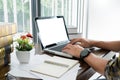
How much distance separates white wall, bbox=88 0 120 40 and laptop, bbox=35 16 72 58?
5.10 feet

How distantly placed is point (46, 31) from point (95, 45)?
0.37 meters

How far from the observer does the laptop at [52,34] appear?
1258 millimetres

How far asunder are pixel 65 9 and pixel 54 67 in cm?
182

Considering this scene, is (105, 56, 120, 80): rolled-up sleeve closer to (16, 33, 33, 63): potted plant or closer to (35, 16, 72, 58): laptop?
(35, 16, 72, 58): laptop

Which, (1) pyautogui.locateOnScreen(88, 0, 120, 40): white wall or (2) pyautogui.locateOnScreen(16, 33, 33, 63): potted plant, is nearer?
(2) pyautogui.locateOnScreen(16, 33, 33, 63): potted plant

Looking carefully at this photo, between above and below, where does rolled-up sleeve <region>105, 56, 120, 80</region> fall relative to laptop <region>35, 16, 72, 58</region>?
below

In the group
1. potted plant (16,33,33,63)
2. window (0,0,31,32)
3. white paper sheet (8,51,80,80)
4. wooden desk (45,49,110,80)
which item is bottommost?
wooden desk (45,49,110,80)

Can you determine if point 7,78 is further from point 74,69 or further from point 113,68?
point 113,68

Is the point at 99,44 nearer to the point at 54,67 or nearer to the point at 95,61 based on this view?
the point at 95,61

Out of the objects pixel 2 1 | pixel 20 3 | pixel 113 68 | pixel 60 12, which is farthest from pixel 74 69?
pixel 60 12

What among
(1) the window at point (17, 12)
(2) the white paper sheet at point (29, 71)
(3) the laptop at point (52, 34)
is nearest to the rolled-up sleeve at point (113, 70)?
(2) the white paper sheet at point (29, 71)

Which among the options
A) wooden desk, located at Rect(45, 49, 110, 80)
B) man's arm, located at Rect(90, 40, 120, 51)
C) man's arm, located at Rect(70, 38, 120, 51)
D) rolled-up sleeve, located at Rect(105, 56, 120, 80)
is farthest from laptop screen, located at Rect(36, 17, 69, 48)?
rolled-up sleeve, located at Rect(105, 56, 120, 80)

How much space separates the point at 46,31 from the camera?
132 centimetres

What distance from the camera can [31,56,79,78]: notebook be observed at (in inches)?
32.5
